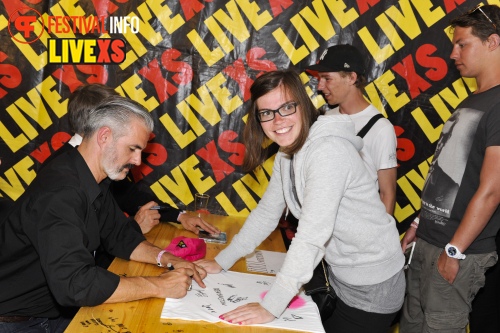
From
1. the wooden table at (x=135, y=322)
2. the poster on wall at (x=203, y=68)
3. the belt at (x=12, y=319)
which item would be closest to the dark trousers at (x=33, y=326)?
the belt at (x=12, y=319)

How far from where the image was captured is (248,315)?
1.63 metres

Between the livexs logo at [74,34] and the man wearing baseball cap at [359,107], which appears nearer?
the man wearing baseball cap at [359,107]

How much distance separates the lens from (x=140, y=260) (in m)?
2.15

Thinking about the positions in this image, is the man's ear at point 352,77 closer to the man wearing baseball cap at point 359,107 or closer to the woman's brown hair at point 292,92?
the man wearing baseball cap at point 359,107

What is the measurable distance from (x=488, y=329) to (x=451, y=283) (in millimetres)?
1031

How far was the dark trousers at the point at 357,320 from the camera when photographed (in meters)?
1.85

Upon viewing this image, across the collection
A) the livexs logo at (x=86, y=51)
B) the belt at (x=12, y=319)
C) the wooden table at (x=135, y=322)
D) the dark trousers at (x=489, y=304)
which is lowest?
the dark trousers at (x=489, y=304)

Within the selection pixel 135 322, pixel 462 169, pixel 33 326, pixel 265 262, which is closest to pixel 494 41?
pixel 462 169

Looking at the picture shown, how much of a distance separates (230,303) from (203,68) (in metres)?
1.81

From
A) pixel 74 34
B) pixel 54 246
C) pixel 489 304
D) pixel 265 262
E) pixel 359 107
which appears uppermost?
pixel 74 34

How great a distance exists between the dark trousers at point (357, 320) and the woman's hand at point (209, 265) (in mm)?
457

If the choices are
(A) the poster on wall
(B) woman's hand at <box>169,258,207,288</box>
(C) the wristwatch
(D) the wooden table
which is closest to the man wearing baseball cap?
(A) the poster on wall

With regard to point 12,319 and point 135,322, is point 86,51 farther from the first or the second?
point 135,322

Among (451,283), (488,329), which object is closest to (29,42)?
(451,283)
